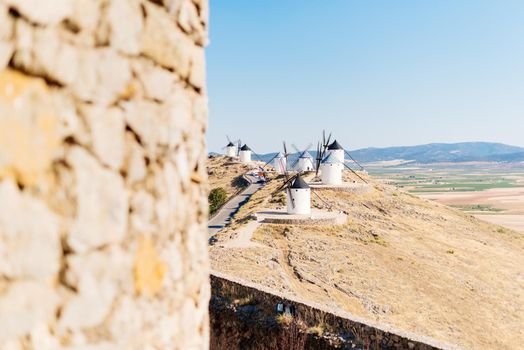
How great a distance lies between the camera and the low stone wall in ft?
29.1

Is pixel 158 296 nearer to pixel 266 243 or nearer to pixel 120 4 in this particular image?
pixel 120 4

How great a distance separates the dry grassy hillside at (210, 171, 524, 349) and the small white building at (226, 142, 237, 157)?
130ft

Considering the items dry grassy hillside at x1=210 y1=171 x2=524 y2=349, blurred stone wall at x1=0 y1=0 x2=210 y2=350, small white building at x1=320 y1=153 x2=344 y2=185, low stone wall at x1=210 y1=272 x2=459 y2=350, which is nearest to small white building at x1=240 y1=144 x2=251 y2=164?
small white building at x1=320 y1=153 x2=344 y2=185

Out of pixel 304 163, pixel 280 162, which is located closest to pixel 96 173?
pixel 304 163

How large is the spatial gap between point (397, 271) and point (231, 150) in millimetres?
55395

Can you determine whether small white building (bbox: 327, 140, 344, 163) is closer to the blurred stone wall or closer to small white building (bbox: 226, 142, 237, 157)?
small white building (bbox: 226, 142, 237, 157)

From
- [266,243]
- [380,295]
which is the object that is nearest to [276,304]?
[380,295]

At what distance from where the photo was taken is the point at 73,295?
1.85 m

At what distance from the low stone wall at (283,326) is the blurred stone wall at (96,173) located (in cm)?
709

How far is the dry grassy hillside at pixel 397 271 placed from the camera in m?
19.3

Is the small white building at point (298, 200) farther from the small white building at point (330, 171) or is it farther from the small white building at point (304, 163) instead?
the small white building at point (304, 163)

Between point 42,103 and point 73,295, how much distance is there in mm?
741

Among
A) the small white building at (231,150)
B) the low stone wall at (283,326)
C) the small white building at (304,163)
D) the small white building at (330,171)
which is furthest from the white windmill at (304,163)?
the low stone wall at (283,326)

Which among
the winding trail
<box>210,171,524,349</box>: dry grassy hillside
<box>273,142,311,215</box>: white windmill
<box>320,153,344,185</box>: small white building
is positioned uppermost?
<box>320,153,344,185</box>: small white building
